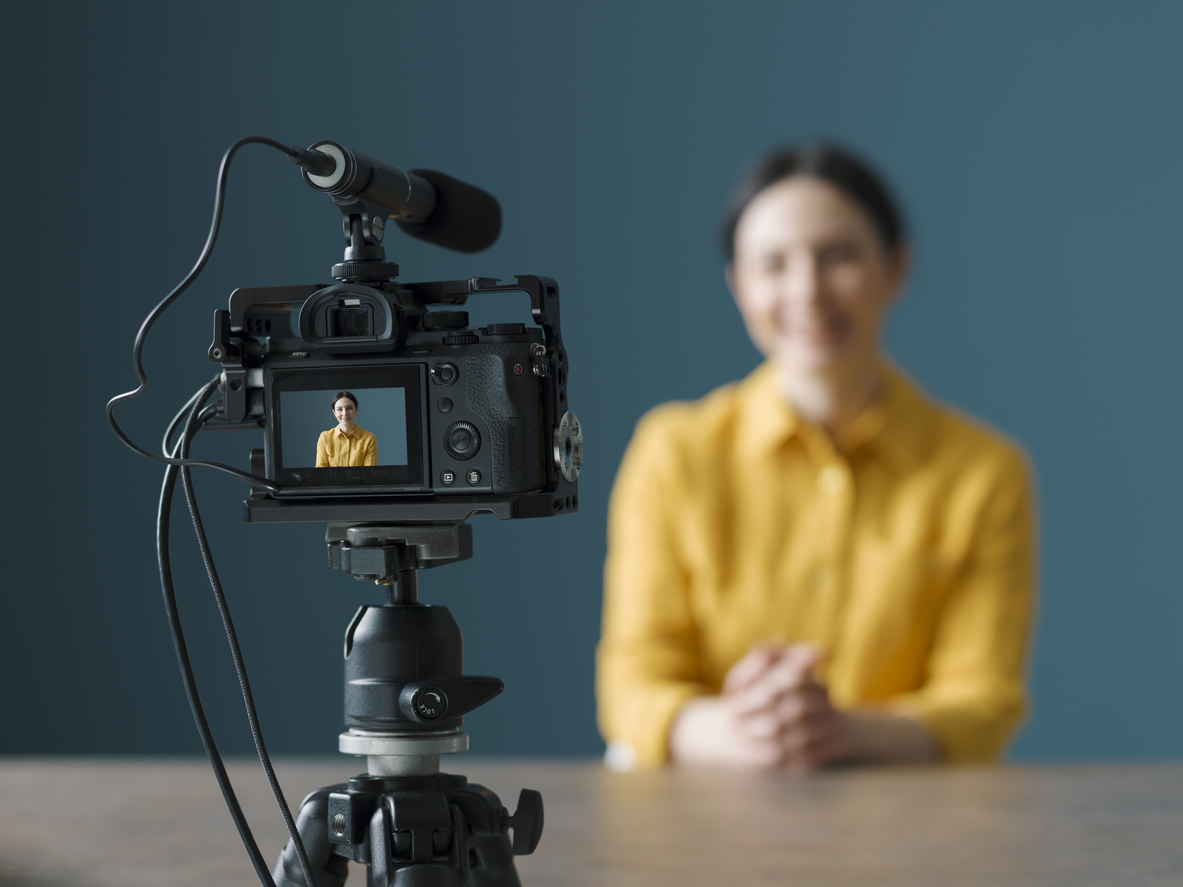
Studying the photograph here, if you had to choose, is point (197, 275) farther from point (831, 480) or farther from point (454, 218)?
point (831, 480)

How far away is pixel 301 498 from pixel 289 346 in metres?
0.07

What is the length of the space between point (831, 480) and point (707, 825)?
0.88m

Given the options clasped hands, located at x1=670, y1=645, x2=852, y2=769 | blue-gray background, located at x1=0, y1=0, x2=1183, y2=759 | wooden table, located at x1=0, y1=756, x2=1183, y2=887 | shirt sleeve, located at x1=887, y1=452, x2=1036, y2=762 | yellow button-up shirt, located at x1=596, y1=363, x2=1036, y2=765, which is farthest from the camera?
blue-gray background, located at x1=0, y1=0, x2=1183, y2=759

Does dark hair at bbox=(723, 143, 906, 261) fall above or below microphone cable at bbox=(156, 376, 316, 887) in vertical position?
above

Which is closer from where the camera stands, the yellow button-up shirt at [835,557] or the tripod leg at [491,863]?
the tripod leg at [491,863]

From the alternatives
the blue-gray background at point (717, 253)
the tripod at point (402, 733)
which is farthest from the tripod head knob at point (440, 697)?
the blue-gray background at point (717, 253)

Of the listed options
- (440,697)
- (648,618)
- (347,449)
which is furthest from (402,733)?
(648,618)

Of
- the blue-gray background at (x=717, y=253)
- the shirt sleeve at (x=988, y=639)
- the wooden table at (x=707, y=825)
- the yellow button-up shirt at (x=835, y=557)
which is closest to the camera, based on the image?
the wooden table at (x=707, y=825)

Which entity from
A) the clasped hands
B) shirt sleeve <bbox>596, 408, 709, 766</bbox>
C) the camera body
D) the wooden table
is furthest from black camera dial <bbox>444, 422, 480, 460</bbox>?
shirt sleeve <bbox>596, 408, 709, 766</bbox>

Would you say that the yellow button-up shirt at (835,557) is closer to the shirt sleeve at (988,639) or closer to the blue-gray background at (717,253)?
the shirt sleeve at (988,639)

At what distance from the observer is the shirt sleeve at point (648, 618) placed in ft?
5.04

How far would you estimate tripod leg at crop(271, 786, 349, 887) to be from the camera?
55cm

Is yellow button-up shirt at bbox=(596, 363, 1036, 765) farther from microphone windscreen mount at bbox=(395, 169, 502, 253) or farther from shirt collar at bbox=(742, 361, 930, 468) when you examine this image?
microphone windscreen mount at bbox=(395, 169, 502, 253)

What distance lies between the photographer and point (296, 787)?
1.09 metres
